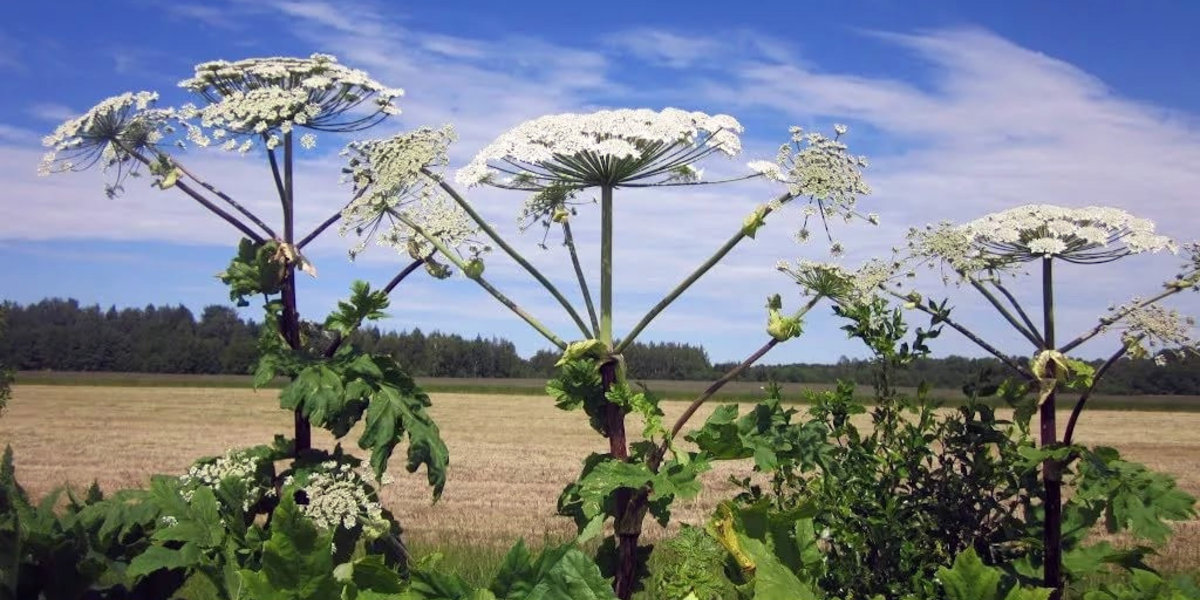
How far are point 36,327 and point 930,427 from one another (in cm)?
7514

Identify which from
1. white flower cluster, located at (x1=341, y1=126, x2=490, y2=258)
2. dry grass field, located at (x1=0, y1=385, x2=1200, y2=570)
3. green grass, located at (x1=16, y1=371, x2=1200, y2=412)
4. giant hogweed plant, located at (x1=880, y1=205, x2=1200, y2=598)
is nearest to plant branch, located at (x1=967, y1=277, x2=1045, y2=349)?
giant hogweed plant, located at (x1=880, y1=205, x2=1200, y2=598)

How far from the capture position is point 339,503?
12.1 feet

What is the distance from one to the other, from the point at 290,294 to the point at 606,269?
1.71 m

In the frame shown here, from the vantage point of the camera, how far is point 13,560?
9.04 feet

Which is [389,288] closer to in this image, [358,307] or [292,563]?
[358,307]

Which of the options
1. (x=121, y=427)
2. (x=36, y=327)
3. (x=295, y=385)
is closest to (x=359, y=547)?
(x=295, y=385)

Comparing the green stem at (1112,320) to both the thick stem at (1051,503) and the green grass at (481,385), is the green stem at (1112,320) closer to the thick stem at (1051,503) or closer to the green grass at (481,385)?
the thick stem at (1051,503)

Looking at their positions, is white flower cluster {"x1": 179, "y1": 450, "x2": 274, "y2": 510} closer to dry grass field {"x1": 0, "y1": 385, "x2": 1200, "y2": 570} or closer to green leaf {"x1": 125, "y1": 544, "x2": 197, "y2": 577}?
green leaf {"x1": 125, "y1": 544, "x2": 197, "y2": 577}

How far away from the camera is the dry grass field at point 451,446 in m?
14.6

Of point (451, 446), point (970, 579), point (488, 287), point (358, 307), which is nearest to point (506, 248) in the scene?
point (488, 287)

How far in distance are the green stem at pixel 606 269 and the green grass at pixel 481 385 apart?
1763 inches

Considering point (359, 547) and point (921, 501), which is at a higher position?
point (921, 501)

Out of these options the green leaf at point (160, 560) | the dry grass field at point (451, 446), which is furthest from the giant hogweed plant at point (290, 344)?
the dry grass field at point (451, 446)

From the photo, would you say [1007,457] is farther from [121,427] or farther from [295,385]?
[121,427]
